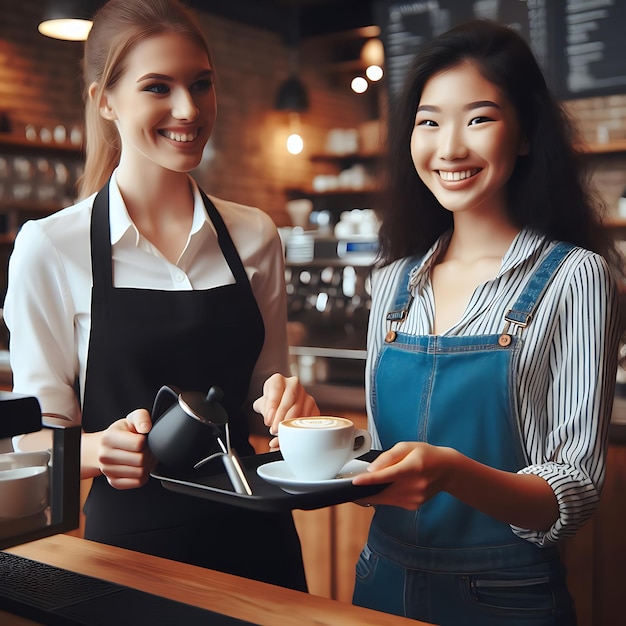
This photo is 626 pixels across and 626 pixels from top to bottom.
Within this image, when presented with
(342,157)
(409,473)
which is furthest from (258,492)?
(342,157)

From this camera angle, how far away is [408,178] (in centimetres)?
167

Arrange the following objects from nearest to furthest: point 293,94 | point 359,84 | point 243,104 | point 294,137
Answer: point 293,94
point 294,137
point 359,84
point 243,104

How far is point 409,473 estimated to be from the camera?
3.88 feet

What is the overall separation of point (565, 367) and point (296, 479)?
481mm

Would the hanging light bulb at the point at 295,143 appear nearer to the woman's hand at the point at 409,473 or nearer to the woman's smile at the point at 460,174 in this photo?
the woman's smile at the point at 460,174

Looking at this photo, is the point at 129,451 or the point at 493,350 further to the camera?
the point at 493,350

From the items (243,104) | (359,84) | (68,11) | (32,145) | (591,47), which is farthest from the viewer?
(243,104)

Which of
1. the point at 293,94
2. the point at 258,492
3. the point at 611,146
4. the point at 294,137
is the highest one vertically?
the point at 293,94

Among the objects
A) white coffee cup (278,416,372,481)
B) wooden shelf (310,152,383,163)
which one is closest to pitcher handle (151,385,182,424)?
white coffee cup (278,416,372,481)

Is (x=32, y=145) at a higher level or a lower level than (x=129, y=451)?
higher

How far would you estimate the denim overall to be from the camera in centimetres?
140

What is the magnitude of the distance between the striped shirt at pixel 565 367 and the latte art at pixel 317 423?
0.31 metres

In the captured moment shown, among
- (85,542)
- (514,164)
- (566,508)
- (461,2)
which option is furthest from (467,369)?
(461,2)

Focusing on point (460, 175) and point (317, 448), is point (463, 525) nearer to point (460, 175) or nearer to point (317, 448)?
point (317, 448)
